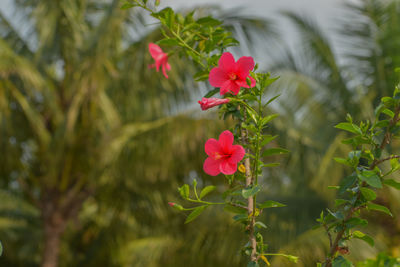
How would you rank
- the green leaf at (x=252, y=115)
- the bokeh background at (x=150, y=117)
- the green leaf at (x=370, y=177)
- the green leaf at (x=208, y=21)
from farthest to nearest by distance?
the bokeh background at (x=150, y=117) < the green leaf at (x=208, y=21) < the green leaf at (x=252, y=115) < the green leaf at (x=370, y=177)

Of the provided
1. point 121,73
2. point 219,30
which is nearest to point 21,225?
point 121,73

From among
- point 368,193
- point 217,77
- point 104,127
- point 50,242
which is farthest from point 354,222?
point 50,242

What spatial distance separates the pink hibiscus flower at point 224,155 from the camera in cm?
56

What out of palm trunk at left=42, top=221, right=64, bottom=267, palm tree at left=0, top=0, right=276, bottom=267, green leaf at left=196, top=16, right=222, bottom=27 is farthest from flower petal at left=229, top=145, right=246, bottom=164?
palm trunk at left=42, top=221, right=64, bottom=267

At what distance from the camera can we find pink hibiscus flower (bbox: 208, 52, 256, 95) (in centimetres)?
58

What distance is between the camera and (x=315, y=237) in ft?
9.87

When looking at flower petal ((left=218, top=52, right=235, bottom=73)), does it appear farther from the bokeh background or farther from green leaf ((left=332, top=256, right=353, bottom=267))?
the bokeh background

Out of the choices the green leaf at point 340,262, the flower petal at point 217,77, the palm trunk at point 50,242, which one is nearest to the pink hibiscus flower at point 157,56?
the flower petal at point 217,77

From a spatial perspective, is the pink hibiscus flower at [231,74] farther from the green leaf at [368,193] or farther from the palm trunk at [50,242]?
the palm trunk at [50,242]

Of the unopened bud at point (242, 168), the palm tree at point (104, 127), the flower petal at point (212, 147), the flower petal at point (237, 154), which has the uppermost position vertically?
the flower petal at point (237, 154)

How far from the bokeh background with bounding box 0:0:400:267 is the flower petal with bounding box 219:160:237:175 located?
2831 mm

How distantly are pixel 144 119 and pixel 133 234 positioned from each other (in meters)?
1.30

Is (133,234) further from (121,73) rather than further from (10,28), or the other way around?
(10,28)

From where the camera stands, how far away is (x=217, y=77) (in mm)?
610
